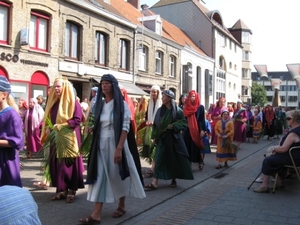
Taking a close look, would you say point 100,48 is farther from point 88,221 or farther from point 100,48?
point 88,221

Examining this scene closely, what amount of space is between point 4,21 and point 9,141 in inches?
496

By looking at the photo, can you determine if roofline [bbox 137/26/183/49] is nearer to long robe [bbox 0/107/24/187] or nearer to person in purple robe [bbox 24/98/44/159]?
person in purple robe [bbox 24/98/44/159]

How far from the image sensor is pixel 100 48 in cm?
2002

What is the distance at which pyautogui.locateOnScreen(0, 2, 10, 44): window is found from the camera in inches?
567

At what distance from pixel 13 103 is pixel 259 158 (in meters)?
9.10

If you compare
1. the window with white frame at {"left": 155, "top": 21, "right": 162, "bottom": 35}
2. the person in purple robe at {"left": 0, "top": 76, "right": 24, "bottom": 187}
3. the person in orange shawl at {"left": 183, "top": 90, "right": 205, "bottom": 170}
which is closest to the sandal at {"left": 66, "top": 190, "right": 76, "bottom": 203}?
the person in purple robe at {"left": 0, "top": 76, "right": 24, "bottom": 187}

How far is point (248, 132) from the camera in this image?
689 inches

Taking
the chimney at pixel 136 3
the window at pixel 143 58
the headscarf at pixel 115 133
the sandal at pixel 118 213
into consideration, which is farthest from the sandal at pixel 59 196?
the chimney at pixel 136 3

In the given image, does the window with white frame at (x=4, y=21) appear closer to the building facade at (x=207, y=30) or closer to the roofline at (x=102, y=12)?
the roofline at (x=102, y=12)

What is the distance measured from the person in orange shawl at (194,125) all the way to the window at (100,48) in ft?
40.2

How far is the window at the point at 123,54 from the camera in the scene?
21797 mm

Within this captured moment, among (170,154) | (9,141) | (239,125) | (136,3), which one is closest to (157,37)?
(136,3)

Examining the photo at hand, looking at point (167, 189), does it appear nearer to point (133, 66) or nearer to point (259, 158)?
point (259, 158)

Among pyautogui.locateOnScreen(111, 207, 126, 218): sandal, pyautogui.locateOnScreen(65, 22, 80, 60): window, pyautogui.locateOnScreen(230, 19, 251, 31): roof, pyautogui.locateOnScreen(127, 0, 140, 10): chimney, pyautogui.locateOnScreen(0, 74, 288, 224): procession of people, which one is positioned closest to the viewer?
pyautogui.locateOnScreen(0, 74, 288, 224): procession of people
